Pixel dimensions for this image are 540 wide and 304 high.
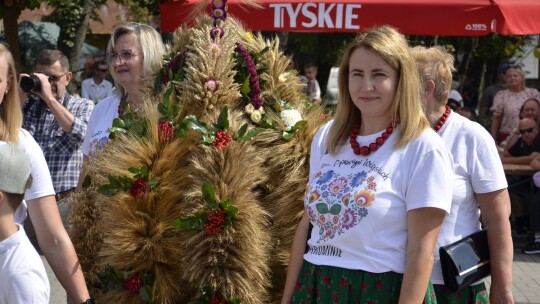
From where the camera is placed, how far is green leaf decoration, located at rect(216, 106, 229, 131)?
3.20 metres

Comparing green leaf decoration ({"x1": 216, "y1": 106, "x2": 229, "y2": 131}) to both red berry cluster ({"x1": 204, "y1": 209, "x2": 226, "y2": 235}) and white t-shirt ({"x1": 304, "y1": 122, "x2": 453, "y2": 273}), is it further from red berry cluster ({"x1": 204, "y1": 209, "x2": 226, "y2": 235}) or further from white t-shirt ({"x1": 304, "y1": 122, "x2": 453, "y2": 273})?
white t-shirt ({"x1": 304, "y1": 122, "x2": 453, "y2": 273})

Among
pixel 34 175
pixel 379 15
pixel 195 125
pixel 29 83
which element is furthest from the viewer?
pixel 379 15

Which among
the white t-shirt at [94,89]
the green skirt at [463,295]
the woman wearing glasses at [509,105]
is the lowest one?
the white t-shirt at [94,89]

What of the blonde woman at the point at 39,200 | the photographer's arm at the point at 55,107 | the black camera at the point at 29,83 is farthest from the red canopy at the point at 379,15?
the blonde woman at the point at 39,200

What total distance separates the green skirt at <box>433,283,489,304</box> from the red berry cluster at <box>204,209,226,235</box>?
81 centimetres

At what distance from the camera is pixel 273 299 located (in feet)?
10.8

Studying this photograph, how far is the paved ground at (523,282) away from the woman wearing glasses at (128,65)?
8.80 ft

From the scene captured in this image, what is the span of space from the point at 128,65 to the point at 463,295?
1829 millimetres

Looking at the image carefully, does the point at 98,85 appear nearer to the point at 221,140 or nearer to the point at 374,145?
the point at 221,140

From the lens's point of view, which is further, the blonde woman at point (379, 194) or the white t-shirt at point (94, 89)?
the white t-shirt at point (94, 89)

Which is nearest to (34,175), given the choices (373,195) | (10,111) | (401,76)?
(10,111)

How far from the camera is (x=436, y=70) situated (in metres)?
3.30

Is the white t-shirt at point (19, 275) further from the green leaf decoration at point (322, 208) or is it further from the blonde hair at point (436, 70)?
the blonde hair at point (436, 70)

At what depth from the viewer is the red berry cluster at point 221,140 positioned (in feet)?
10.5
